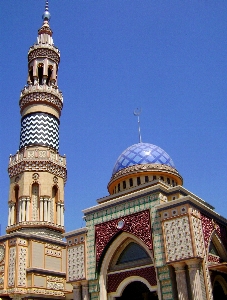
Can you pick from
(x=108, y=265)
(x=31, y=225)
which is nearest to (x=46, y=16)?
(x=31, y=225)

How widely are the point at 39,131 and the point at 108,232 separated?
31.9ft

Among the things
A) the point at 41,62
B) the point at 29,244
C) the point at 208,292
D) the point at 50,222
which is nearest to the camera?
the point at 208,292

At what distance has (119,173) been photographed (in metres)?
21.8

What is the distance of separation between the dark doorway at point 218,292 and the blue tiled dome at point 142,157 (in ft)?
23.2

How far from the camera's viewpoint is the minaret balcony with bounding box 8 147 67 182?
2433 cm

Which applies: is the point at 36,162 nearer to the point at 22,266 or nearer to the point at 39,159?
the point at 39,159

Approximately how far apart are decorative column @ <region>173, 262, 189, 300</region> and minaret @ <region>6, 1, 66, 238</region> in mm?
9894

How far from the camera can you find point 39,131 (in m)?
25.3

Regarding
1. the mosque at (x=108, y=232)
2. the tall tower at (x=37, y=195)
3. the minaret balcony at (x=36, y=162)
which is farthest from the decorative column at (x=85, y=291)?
the minaret balcony at (x=36, y=162)

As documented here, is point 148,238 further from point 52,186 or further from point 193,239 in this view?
point 52,186

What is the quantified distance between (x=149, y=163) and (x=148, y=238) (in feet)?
18.6

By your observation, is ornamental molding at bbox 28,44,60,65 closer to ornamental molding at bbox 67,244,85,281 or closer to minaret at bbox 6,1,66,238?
minaret at bbox 6,1,66,238

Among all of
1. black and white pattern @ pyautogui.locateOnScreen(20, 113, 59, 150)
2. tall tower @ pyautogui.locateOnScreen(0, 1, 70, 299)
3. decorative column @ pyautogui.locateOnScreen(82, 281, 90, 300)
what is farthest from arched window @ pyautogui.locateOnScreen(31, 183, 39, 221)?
decorative column @ pyautogui.locateOnScreen(82, 281, 90, 300)

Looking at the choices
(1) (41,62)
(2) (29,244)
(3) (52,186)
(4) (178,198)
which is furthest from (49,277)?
(1) (41,62)
